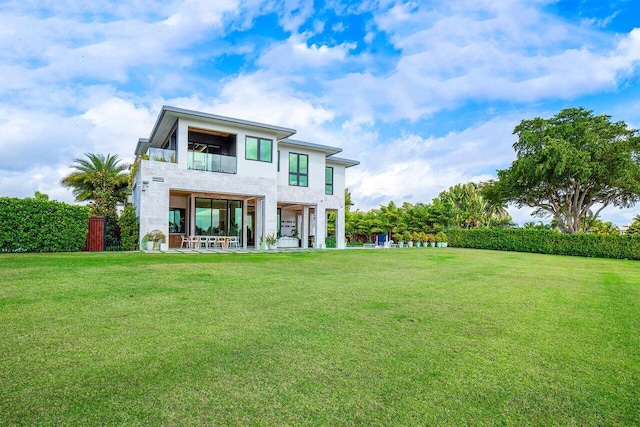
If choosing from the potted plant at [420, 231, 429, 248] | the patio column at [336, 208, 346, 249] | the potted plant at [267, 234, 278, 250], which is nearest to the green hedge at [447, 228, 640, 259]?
the potted plant at [420, 231, 429, 248]

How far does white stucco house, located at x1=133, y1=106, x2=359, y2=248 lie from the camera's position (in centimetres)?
1670

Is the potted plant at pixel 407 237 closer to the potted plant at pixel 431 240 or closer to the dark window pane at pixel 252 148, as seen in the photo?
the potted plant at pixel 431 240

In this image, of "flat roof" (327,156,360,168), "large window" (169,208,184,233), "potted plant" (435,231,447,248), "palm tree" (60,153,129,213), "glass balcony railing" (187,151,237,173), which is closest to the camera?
"glass balcony railing" (187,151,237,173)

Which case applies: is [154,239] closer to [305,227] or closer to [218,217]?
[218,217]

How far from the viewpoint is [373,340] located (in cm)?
408

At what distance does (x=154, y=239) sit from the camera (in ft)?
53.2

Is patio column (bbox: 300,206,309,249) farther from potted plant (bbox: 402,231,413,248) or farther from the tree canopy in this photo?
the tree canopy

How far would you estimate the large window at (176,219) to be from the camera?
68.5 feet

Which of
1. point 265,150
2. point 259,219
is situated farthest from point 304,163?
point 259,219

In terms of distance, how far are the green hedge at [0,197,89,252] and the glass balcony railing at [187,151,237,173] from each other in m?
5.01

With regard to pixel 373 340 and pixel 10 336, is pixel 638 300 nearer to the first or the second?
pixel 373 340

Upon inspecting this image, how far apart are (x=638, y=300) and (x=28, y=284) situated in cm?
1193

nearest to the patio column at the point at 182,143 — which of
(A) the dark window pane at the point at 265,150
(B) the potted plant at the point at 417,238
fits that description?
(A) the dark window pane at the point at 265,150

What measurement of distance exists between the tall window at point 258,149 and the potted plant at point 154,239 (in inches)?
231
